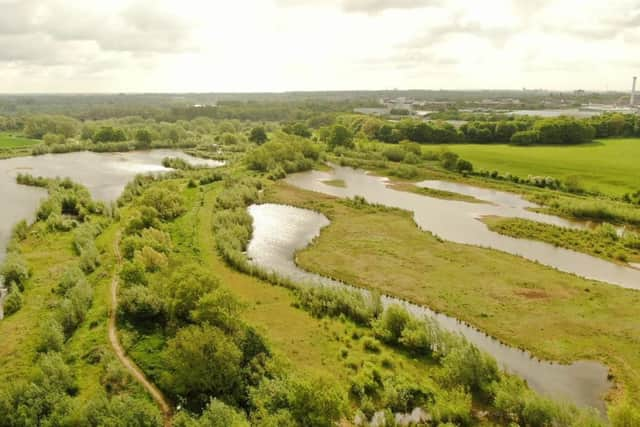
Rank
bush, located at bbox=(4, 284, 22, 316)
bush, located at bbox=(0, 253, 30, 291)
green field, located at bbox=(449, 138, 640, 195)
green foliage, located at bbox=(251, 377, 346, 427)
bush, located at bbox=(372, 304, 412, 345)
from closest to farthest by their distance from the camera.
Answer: green foliage, located at bbox=(251, 377, 346, 427), bush, located at bbox=(372, 304, 412, 345), bush, located at bbox=(4, 284, 22, 316), bush, located at bbox=(0, 253, 30, 291), green field, located at bbox=(449, 138, 640, 195)

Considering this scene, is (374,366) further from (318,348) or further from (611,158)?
(611,158)

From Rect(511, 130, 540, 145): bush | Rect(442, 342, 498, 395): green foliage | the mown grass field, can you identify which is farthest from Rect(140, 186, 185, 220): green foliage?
Rect(511, 130, 540, 145): bush

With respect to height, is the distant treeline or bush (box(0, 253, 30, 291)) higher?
the distant treeline

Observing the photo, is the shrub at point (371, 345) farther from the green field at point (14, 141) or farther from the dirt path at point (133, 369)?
the green field at point (14, 141)

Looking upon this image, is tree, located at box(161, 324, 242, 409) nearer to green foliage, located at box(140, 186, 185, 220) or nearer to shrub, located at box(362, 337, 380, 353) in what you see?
shrub, located at box(362, 337, 380, 353)

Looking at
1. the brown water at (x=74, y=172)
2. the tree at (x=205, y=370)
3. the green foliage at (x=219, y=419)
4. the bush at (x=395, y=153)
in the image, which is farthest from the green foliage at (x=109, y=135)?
the green foliage at (x=219, y=419)

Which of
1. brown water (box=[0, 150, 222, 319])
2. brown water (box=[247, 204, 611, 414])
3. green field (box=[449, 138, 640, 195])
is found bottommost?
brown water (box=[247, 204, 611, 414])
